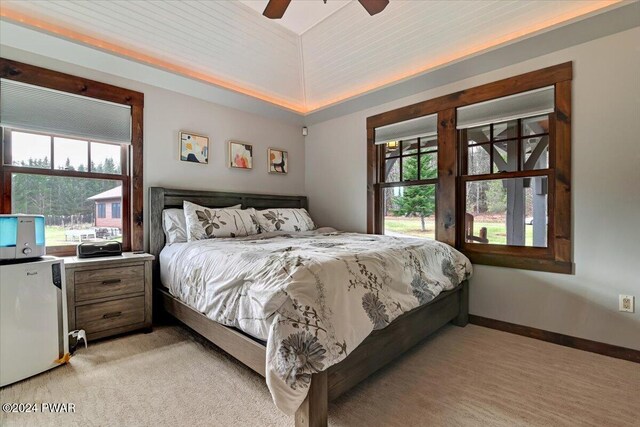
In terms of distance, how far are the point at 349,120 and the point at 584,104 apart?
2406mm

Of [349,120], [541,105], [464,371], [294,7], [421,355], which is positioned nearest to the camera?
[464,371]

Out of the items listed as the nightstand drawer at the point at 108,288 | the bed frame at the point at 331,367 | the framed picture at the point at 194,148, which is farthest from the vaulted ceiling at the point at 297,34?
the nightstand drawer at the point at 108,288

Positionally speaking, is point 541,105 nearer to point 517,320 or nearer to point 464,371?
point 517,320

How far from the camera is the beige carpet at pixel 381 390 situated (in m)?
1.54

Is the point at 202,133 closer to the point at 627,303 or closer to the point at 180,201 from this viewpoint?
the point at 180,201

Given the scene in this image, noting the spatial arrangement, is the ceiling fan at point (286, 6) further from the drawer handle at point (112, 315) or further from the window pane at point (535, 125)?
the drawer handle at point (112, 315)

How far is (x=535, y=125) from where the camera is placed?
8.90 ft

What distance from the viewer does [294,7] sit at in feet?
9.46

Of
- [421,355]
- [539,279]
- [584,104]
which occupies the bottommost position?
[421,355]

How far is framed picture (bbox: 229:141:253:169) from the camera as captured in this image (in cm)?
377

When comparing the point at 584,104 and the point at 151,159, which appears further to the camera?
the point at 151,159

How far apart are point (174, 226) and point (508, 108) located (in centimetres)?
335

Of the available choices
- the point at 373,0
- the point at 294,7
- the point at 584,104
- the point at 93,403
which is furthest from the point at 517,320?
the point at 294,7

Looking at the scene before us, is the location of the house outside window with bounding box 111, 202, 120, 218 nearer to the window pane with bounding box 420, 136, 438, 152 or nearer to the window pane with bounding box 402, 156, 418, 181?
the window pane with bounding box 402, 156, 418, 181
